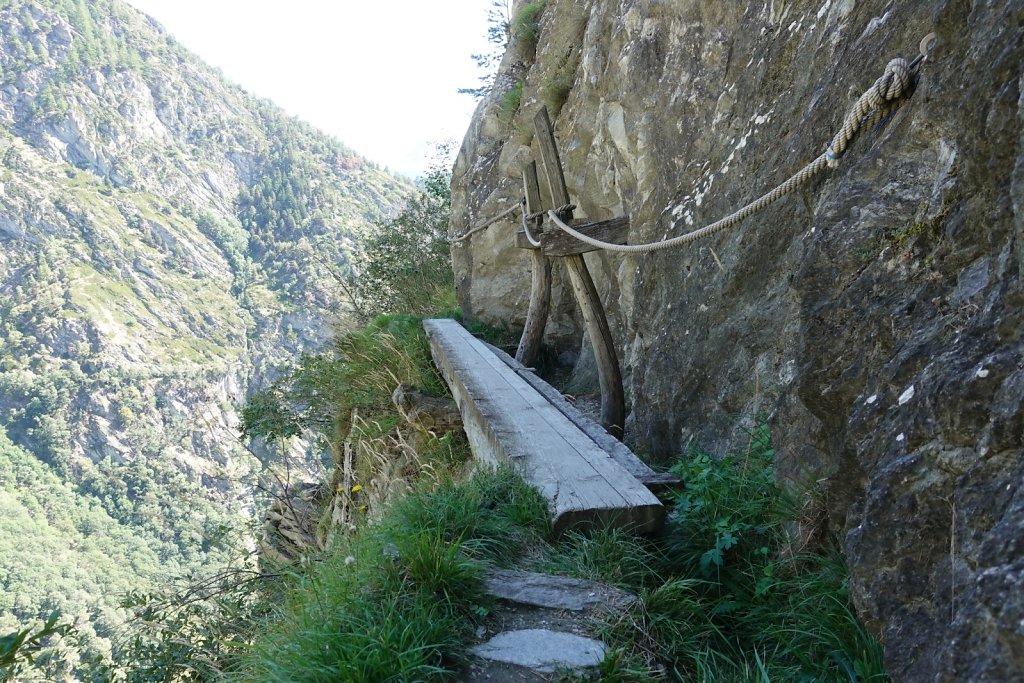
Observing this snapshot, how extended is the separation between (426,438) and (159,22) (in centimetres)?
17246

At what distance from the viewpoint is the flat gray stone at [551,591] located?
204 cm

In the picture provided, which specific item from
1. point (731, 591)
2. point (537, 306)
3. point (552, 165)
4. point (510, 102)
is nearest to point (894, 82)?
point (731, 591)

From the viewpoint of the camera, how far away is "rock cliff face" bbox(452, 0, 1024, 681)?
1266mm

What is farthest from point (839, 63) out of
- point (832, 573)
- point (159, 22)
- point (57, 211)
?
point (159, 22)

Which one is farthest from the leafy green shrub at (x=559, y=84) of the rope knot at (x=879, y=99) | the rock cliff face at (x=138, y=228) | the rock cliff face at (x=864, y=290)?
the rock cliff face at (x=138, y=228)

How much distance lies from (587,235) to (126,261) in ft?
338

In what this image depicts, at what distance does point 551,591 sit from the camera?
2.10 meters

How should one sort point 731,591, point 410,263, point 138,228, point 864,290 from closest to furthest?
1. point 864,290
2. point 731,591
3. point 410,263
4. point 138,228

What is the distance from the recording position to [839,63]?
8.27 feet

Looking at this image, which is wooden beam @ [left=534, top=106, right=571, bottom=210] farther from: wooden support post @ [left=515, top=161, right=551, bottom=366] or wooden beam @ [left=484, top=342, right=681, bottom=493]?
wooden beam @ [left=484, top=342, right=681, bottom=493]

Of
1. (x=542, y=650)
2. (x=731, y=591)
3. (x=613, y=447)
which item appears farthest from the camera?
(x=613, y=447)

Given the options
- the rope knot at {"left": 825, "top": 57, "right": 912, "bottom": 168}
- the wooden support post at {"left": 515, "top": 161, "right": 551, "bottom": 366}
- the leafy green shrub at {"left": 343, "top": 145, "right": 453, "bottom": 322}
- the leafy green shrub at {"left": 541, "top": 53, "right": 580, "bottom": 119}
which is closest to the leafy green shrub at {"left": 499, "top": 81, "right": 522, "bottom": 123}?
the leafy green shrub at {"left": 541, "top": 53, "right": 580, "bottom": 119}

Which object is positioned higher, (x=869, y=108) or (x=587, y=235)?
(x=587, y=235)

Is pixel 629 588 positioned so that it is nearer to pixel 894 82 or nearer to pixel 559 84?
pixel 894 82
